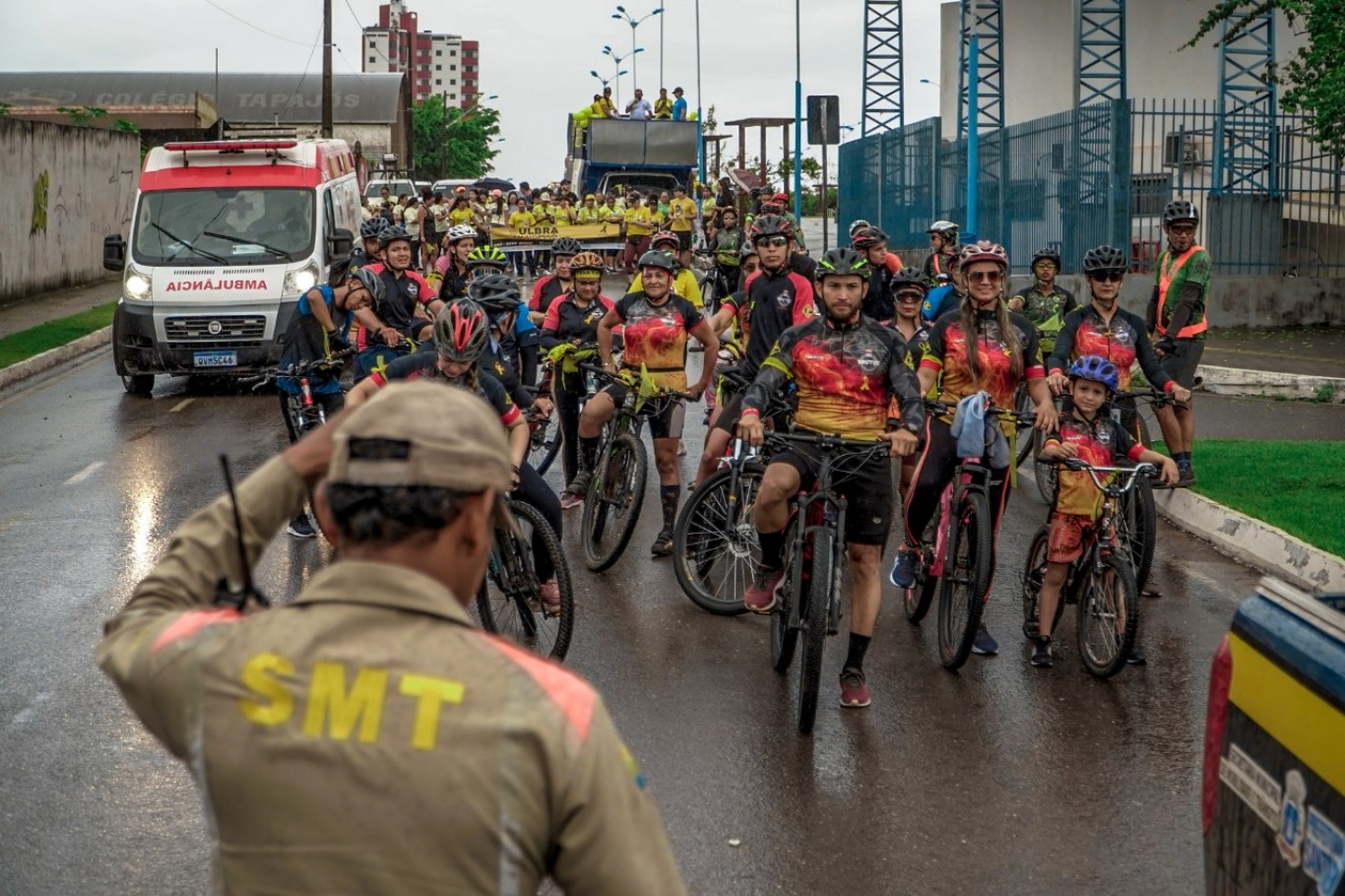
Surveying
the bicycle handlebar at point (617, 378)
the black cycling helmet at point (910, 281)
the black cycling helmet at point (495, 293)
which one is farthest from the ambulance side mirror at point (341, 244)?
the black cycling helmet at point (495, 293)

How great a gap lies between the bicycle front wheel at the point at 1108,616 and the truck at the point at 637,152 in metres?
37.4

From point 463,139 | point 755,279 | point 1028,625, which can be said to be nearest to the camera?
point 1028,625

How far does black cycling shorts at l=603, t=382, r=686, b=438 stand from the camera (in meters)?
10.8

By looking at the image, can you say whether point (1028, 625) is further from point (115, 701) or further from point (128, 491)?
point (128, 491)

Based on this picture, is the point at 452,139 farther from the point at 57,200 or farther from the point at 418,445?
the point at 418,445

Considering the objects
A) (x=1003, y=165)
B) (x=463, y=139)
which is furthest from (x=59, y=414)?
(x=463, y=139)

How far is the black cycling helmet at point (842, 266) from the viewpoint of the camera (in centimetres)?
779

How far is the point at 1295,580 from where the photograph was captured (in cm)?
973

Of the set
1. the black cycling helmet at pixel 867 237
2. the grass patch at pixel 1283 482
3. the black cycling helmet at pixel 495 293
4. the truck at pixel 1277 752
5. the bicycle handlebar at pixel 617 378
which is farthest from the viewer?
the black cycling helmet at pixel 867 237

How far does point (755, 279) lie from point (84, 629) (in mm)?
4743

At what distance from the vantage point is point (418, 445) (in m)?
2.23

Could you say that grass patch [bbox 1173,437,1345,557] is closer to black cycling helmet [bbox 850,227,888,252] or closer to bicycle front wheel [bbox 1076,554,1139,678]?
bicycle front wheel [bbox 1076,554,1139,678]

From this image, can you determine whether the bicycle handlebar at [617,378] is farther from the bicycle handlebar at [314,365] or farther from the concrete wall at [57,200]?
the concrete wall at [57,200]

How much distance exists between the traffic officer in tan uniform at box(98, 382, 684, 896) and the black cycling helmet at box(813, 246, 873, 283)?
557 centimetres
